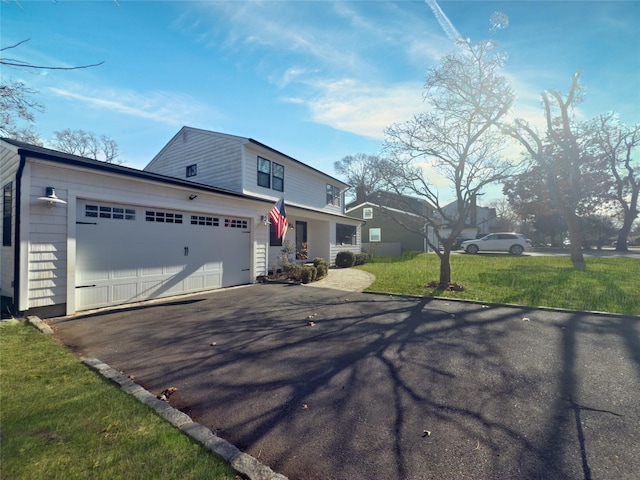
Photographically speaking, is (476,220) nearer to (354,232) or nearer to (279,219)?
(354,232)

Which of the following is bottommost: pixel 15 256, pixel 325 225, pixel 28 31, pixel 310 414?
pixel 310 414

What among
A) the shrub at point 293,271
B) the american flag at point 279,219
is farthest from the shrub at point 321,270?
the american flag at point 279,219

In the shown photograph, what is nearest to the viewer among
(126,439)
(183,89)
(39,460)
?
(39,460)

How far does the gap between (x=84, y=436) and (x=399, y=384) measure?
3066 millimetres

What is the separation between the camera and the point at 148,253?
782 cm

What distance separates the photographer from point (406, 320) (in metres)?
6.20

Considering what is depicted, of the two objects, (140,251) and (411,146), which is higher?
(411,146)

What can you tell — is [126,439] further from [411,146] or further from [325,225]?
[325,225]

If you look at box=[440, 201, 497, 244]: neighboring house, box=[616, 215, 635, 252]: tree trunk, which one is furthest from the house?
box=[616, 215, 635, 252]: tree trunk

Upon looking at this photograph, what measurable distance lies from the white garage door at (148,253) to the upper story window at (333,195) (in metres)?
9.88

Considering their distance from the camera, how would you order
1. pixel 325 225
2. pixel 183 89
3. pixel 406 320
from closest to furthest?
pixel 406 320 < pixel 183 89 < pixel 325 225

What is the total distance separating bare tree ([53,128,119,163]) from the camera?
24.6 m

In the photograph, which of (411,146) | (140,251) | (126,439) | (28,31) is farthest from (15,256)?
(411,146)

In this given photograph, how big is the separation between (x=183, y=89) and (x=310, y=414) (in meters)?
7.98
